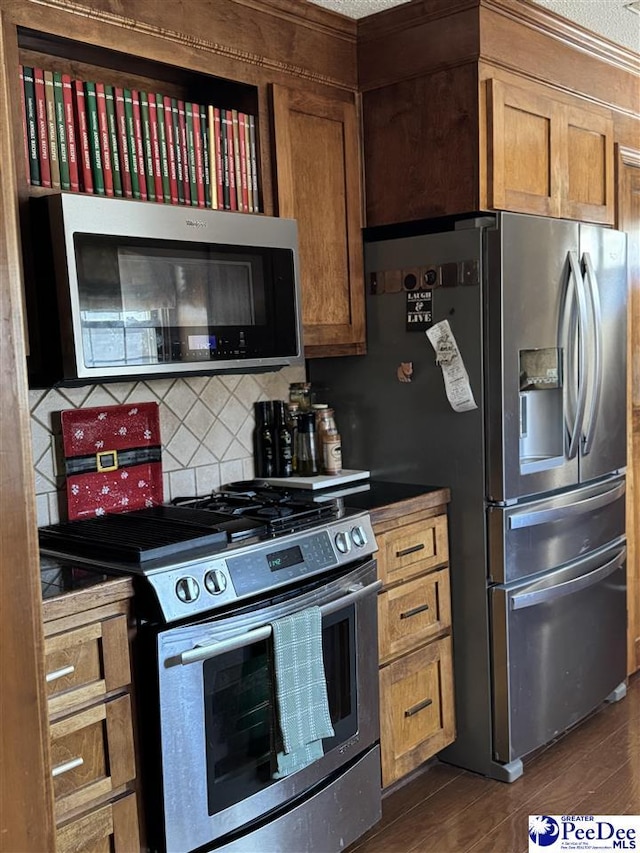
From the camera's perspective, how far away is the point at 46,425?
2381 mm

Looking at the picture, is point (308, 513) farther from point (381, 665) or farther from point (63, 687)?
point (63, 687)

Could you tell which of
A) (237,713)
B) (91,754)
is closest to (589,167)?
(237,713)

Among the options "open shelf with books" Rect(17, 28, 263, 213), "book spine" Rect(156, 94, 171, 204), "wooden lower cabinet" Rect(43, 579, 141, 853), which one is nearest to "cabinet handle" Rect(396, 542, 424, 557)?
"wooden lower cabinet" Rect(43, 579, 141, 853)

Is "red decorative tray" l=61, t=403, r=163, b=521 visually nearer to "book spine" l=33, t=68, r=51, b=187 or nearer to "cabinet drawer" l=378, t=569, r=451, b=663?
"book spine" l=33, t=68, r=51, b=187

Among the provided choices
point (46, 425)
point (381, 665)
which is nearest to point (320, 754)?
point (381, 665)

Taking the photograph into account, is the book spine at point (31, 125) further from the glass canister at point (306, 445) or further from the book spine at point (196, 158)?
the glass canister at point (306, 445)

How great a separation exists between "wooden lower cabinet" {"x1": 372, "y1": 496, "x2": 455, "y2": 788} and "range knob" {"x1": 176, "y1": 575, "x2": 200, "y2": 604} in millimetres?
701

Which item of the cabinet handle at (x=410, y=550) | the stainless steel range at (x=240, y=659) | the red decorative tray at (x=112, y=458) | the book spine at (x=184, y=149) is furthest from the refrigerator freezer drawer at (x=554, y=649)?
the book spine at (x=184, y=149)

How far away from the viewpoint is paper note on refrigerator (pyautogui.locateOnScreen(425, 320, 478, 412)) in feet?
8.94

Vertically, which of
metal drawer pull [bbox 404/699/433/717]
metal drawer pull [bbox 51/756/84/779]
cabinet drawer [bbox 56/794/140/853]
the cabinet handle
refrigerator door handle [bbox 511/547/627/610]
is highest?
the cabinet handle

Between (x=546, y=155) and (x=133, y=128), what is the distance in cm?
139

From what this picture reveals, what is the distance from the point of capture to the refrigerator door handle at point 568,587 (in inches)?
108

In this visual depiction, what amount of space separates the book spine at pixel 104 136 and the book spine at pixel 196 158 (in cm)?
26

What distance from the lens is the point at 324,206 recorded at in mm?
2775
